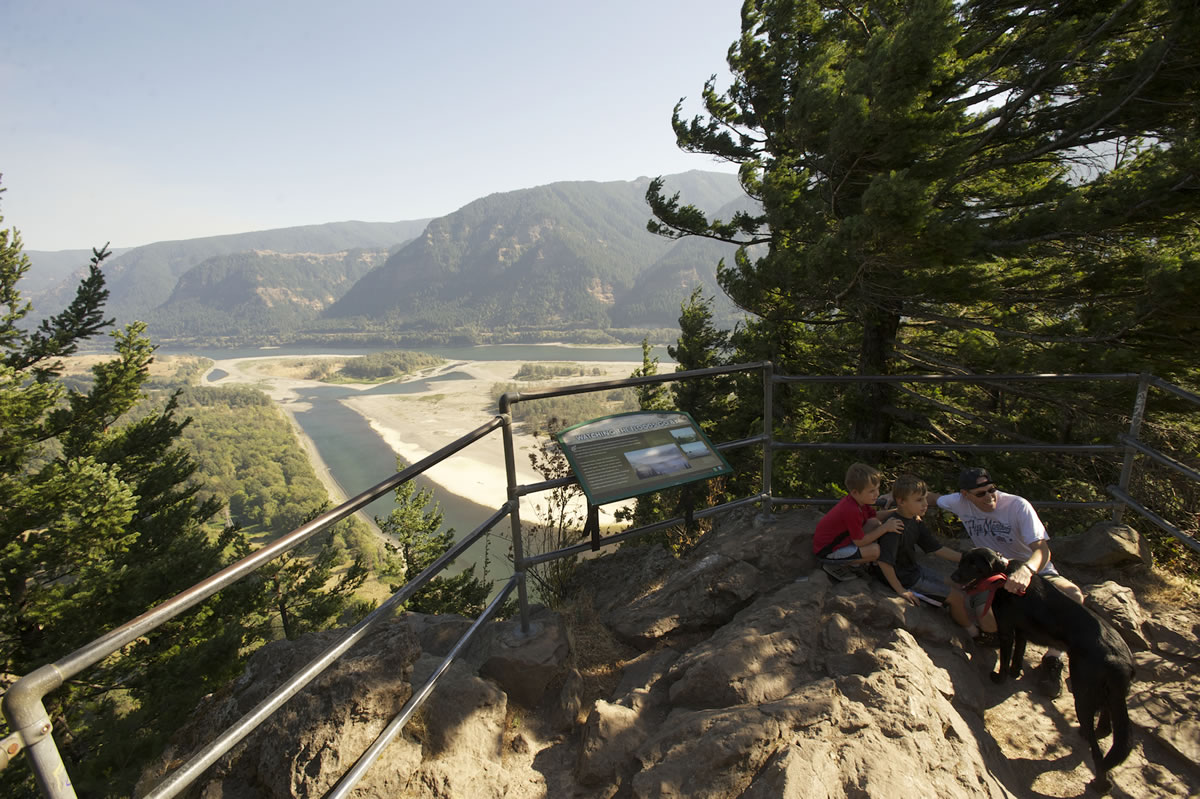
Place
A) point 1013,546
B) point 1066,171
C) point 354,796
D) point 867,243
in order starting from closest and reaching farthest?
1. point 354,796
2. point 1013,546
3. point 867,243
4. point 1066,171

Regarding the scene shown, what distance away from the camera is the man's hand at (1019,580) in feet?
8.90

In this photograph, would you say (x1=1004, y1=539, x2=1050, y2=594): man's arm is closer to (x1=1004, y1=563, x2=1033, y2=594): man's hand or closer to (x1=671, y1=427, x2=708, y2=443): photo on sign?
(x1=1004, y1=563, x2=1033, y2=594): man's hand

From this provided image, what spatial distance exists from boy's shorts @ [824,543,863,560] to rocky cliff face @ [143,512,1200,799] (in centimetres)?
18

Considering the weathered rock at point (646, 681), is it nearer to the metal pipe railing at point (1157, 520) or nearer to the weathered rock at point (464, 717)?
the weathered rock at point (464, 717)

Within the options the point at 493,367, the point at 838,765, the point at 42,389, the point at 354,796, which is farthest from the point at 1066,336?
the point at 493,367

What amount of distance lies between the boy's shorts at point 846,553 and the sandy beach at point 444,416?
59.1 ft

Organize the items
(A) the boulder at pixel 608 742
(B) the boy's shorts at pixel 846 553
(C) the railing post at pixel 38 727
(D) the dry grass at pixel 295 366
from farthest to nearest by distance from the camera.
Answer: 1. (D) the dry grass at pixel 295 366
2. (B) the boy's shorts at pixel 846 553
3. (A) the boulder at pixel 608 742
4. (C) the railing post at pixel 38 727

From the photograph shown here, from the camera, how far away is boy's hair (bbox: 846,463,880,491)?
10.6ft

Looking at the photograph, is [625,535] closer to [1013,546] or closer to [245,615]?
[1013,546]

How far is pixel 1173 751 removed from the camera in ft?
8.09

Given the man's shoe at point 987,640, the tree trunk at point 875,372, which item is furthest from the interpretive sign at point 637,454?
the tree trunk at point 875,372

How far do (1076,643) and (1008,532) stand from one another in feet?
2.32

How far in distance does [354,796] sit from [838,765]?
1744mm

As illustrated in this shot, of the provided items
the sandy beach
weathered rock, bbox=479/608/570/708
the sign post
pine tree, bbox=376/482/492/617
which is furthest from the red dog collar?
the sandy beach
